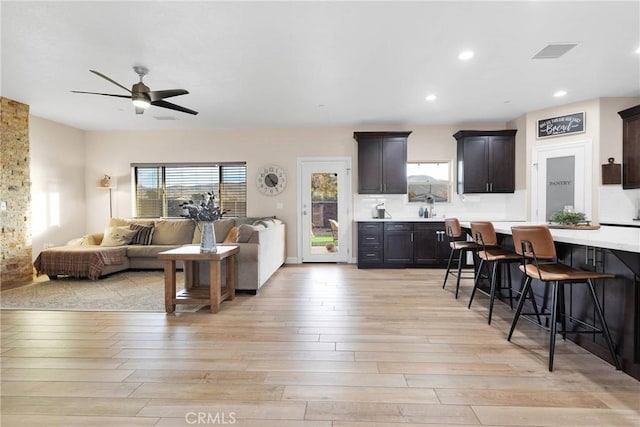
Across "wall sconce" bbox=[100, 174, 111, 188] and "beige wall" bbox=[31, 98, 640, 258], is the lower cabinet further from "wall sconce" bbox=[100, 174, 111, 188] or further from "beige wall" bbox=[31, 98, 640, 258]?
"wall sconce" bbox=[100, 174, 111, 188]

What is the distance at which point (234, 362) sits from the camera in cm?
228

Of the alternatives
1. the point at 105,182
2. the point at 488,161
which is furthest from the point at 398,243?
the point at 105,182

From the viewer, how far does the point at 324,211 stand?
20.9 ft

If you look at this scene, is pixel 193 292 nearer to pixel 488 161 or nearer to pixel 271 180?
pixel 271 180

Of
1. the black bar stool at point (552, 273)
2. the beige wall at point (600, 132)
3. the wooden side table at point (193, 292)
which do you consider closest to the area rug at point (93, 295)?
the wooden side table at point (193, 292)

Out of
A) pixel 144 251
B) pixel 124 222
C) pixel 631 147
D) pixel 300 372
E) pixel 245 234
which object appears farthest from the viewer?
pixel 124 222

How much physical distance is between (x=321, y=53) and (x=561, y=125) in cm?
431

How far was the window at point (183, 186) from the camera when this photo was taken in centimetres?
652

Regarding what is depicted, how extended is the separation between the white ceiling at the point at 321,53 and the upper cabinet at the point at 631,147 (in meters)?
0.36

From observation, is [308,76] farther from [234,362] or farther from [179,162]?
[179,162]

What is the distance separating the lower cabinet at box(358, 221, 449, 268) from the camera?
5.63m

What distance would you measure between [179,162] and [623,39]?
22.5ft

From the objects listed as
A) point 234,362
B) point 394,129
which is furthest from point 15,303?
point 394,129

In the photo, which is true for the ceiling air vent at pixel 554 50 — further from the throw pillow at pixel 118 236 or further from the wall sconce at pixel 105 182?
the wall sconce at pixel 105 182
